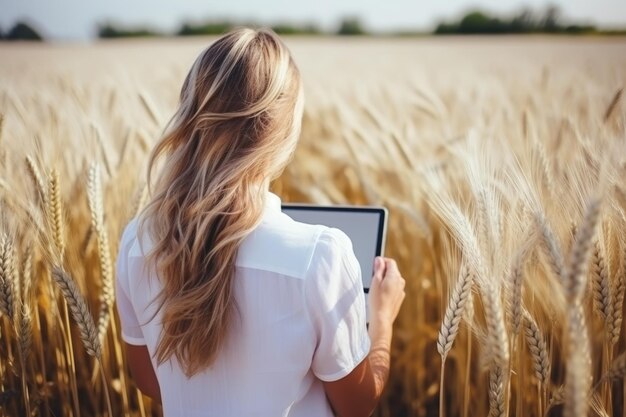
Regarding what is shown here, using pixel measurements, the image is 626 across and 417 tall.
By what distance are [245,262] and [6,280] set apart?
2.28ft

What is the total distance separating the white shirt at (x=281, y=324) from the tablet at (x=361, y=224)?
0.36 metres

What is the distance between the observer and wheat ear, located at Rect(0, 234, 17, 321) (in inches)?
56.4

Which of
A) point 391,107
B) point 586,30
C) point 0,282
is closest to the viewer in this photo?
point 0,282

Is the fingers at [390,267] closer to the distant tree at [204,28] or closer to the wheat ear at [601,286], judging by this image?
the wheat ear at [601,286]

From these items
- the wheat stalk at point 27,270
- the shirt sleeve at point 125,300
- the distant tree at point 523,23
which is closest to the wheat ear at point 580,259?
the shirt sleeve at point 125,300

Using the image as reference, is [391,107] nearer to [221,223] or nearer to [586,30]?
[221,223]

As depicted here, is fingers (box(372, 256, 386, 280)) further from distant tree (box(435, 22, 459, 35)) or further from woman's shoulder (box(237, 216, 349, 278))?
distant tree (box(435, 22, 459, 35))

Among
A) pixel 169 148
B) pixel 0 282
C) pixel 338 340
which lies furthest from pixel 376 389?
pixel 0 282

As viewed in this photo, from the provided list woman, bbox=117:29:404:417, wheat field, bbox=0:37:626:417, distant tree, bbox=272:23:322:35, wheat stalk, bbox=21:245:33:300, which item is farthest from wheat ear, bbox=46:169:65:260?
distant tree, bbox=272:23:322:35

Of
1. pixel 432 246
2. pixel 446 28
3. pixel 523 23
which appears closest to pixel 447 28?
pixel 446 28

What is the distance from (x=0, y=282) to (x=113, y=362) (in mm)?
817

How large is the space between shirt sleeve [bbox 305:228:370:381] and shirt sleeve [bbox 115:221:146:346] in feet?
1.52

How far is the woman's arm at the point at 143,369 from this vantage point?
1467mm

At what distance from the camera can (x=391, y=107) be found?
162 inches
